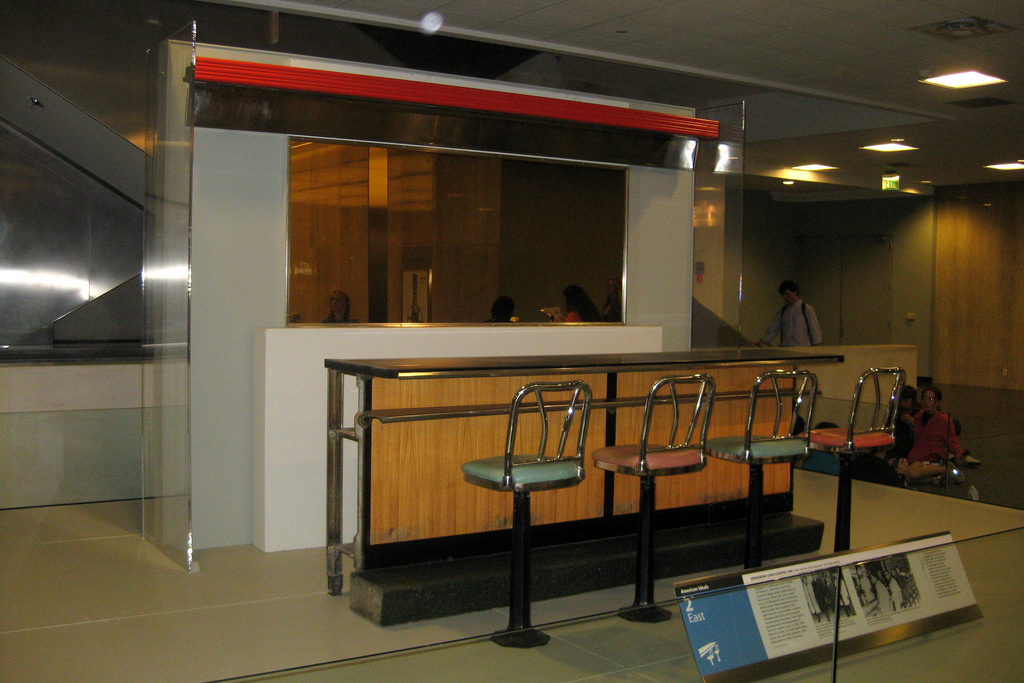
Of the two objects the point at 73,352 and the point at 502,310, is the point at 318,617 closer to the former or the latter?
the point at 502,310

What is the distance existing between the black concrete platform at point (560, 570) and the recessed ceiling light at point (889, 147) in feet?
18.3

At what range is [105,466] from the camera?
532 cm

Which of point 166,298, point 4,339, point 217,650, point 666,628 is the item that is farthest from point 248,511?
point 4,339

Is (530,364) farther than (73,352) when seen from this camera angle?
No

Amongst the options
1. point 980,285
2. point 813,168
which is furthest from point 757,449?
point 980,285

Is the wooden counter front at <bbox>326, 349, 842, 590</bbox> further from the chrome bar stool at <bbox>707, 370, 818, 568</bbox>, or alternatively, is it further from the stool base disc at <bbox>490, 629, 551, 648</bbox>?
the stool base disc at <bbox>490, 629, 551, 648</bbox>

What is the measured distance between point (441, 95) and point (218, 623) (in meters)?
2.89

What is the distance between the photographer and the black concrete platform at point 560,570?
11.7 feet

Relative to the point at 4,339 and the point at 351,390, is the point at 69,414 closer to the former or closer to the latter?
the point at 351,390

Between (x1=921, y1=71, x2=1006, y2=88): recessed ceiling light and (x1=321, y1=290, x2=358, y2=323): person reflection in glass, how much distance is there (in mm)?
4356

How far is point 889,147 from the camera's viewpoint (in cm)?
A: 919

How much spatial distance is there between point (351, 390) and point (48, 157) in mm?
4185

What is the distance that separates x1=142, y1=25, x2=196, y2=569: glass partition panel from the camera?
4148mm

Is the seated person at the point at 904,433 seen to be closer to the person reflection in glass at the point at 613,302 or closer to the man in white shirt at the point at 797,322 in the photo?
the person reflection in glass at the point at 613,302
